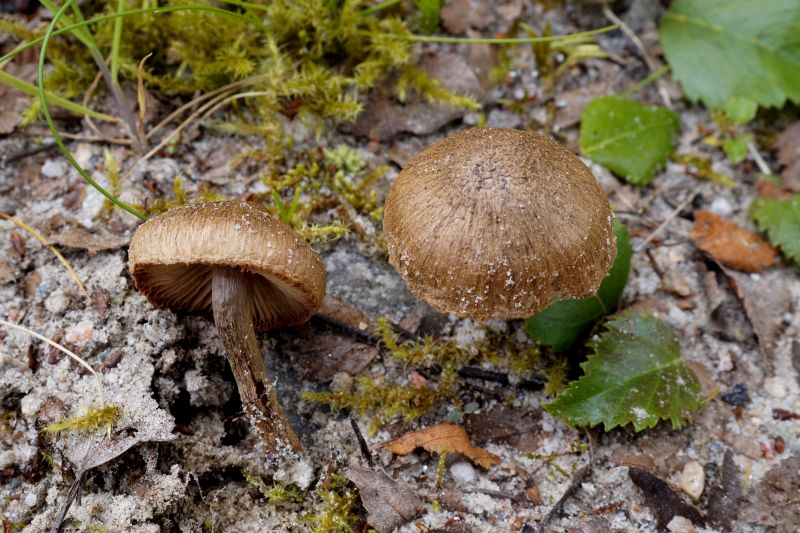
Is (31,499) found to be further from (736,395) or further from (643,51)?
(643,51)

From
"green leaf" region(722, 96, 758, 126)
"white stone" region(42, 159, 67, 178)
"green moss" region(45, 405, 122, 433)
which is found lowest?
"green moss" region(45, 405, 122, 433)

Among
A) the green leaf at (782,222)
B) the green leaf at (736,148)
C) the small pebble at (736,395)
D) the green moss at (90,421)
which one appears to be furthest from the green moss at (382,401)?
the green leaf at (736,148)

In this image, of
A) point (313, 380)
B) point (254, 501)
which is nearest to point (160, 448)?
point (254, 501)

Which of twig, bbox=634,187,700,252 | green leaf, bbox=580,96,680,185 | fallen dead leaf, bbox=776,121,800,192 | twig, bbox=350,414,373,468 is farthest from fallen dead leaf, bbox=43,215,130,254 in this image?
fallen dead leaf, bbox=776,121,800,192

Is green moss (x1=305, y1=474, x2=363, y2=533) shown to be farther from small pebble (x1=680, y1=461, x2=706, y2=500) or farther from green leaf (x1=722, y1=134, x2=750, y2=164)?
green leaf (x1=722, y1=134, x2=750, y2=164)

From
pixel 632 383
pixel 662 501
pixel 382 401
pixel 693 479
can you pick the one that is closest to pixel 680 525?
pixel 662 501

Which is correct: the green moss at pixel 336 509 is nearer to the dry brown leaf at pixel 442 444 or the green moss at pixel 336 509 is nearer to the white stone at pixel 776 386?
the dry brown leaf at pixel 442 444

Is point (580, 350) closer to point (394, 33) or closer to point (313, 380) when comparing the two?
point (313, 380)
